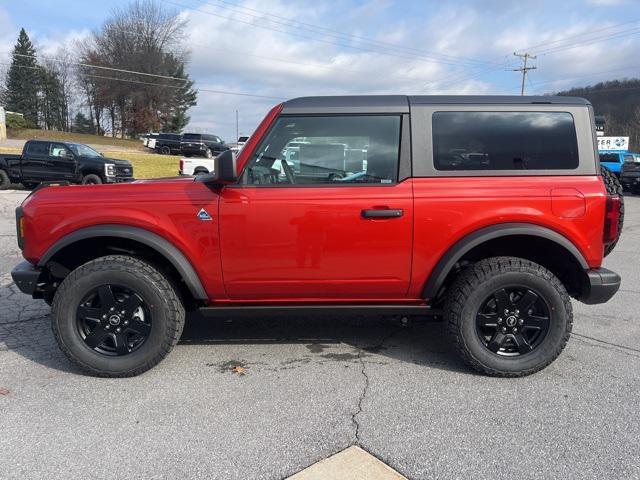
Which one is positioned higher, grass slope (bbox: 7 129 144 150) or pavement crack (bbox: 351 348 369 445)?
grass slope (bbox: 7 129 144 150)

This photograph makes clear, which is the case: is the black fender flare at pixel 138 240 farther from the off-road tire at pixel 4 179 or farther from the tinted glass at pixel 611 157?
the tinted glass at pixel 611 157

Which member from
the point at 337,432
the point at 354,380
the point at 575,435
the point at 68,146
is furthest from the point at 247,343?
the point at 68,146

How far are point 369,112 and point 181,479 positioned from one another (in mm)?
2549

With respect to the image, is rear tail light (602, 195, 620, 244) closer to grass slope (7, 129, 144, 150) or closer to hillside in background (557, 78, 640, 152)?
grass slope (7, 129, 144, 150)

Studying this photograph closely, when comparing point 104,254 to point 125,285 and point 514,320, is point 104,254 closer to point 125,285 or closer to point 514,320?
point 125,285

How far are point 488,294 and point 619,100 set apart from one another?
189ft

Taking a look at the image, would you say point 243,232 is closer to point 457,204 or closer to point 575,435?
point 457,204

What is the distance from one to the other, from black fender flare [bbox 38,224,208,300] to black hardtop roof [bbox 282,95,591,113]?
124cm

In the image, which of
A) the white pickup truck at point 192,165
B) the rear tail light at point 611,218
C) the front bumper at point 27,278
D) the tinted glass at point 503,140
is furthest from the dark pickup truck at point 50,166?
the rear tail light at point 611,218

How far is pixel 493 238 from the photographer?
3.50 m

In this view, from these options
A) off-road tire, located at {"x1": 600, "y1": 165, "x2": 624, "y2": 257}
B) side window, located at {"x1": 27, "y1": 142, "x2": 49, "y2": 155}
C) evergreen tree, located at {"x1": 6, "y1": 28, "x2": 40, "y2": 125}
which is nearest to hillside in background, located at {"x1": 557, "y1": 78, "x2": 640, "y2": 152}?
side window, located at {"x1": 27, "y1": 142, "x2": 49, "y2": 155}

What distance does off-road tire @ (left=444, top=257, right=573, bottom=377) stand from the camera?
354cm

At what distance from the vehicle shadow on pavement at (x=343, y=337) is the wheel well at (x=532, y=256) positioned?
54cm

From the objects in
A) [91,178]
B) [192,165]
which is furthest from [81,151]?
[192,165]
